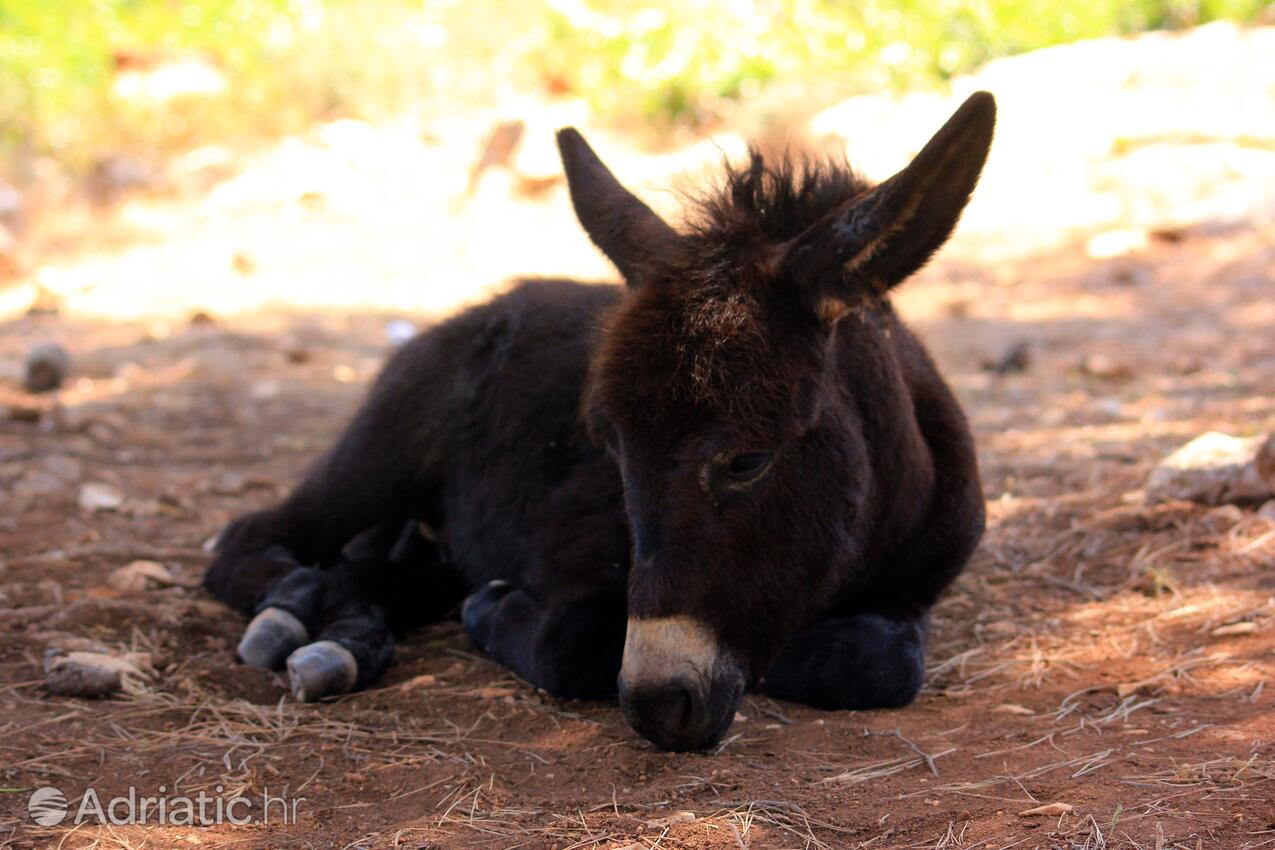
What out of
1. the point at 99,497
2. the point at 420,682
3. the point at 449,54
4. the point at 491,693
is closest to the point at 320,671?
the point at 420,682

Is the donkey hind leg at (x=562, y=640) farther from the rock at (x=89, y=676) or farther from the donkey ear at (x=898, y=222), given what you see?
the donkey ear at (x=898, y=222)

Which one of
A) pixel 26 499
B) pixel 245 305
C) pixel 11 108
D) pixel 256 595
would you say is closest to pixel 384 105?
pixel 11 108

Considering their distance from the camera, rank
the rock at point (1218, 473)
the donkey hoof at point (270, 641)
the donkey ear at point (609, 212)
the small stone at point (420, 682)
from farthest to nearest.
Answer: the rock at point (1218, 473) < the donkey hoof at point (270, 641) < the small stone at point (420, 682) < the donkey ear at point (609, 212)

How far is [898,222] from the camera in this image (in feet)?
9.70

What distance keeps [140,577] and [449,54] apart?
14.3 meters

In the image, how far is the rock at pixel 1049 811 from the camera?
8.50 ft

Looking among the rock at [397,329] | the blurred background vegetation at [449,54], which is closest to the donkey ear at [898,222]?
the rock at [397,329]

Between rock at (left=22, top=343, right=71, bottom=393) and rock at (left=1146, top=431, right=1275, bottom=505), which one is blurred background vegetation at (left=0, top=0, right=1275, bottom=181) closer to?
rock at (left=22, top=343, right=71, bottom=393)

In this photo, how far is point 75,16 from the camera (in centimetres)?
1767

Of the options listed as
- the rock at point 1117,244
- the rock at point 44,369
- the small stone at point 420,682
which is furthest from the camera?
the rock at point 1117,244

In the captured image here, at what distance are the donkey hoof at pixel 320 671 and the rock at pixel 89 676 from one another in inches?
17.9

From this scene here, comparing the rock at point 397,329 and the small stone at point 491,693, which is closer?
the small stone at point 491,693

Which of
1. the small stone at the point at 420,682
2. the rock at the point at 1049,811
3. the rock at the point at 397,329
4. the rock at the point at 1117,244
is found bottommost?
the small stone at the point at 420,682

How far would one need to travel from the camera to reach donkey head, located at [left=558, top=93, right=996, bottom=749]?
2887 mm
